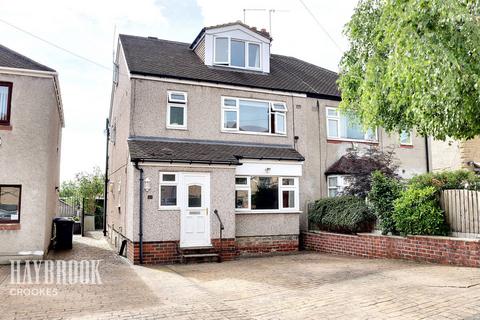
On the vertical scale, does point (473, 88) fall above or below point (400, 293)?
above

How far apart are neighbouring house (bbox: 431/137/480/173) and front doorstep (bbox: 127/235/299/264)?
38.1 feet

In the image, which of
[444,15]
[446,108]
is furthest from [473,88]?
[444,15]

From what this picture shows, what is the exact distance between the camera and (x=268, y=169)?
46.6 ft

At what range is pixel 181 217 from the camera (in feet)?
40.3

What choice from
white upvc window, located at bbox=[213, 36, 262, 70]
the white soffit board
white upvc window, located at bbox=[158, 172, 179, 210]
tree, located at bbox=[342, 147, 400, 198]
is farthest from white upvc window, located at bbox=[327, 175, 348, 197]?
white upvc window, located at bbox=[158, 172, 179, 210]

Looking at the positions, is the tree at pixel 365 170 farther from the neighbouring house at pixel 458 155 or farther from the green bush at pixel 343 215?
the neighbouring house at pixel 458 155

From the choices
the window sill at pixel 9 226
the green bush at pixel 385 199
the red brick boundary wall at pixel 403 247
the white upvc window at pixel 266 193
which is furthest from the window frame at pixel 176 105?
the green bush at pixel 385 199

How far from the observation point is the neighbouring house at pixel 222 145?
12203mm

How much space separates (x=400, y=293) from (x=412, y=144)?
12548mm

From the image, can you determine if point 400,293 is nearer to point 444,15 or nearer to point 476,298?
point 476,298

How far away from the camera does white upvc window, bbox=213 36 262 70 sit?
16234mm

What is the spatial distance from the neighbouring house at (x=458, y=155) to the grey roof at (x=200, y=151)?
10.9 m

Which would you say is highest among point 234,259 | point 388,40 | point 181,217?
point 388,40

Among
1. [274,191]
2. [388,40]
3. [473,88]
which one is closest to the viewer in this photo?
[473,88]
